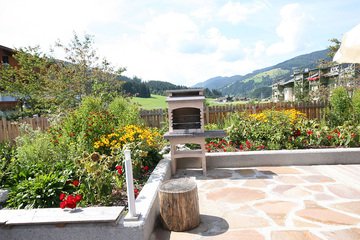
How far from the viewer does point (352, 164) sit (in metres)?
5.46

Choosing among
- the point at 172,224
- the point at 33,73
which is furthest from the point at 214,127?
the point at 33,73

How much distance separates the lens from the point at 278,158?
220 inches

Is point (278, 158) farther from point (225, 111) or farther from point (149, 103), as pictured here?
point (149, 103)

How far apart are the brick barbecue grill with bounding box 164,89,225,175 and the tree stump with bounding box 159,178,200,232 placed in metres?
2.03

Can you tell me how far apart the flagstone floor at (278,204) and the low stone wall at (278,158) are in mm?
186

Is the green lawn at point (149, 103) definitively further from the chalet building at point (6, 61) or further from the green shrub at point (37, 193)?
the chalet building at point (6, 61)

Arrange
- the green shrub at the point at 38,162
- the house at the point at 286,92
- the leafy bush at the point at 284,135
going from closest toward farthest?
the green shrub at the point at 38,162 → the leafy bush at the point at 284,135 → the house at the point at 286,92

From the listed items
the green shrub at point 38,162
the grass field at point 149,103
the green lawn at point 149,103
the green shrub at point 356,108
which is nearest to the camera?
the green shrub at point 38,162

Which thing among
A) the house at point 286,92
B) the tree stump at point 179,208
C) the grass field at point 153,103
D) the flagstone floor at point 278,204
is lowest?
the flagstone floor at point 278,204

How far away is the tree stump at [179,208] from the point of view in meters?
3.06

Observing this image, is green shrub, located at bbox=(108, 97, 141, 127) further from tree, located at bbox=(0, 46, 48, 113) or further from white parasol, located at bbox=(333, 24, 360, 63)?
tree, located at bbox=(0, 46, 48, 113)

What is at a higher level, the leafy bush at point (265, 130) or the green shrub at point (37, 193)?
the leafy bush at point (265, 130)

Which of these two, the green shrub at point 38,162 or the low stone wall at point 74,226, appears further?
the green shrub at point 38,162

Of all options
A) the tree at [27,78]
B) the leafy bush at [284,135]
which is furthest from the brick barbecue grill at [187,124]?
the tree at [27,78]
